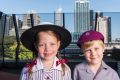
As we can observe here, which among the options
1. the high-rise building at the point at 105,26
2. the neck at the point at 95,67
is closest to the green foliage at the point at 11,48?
the high-rise building at the point at 105,26

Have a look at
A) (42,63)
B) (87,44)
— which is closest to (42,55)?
(42,63)

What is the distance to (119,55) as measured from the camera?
1677 cm

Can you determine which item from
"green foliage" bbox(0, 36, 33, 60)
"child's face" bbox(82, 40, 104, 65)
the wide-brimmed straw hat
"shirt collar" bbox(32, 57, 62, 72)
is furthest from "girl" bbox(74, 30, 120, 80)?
"green foliage" bbox(0, 36, 33, 60)

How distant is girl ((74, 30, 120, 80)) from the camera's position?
12.7 feet

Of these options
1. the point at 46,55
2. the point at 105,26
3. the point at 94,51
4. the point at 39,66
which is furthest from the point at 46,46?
the point at 105,26

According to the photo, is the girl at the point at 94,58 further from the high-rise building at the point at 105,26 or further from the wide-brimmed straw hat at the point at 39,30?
the high-rise building at the point at 105,26

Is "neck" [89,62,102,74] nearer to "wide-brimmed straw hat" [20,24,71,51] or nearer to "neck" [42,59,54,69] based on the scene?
"wide-brimmed straw hat" [20,24,71,51]

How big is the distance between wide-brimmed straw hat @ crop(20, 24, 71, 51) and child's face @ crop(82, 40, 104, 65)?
197 millimetres

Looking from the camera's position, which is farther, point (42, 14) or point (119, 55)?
point (119, 55)

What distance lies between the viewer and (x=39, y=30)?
143 inches

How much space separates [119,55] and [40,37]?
1334 centimetres

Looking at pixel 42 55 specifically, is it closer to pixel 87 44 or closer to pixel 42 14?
pixel 87 44

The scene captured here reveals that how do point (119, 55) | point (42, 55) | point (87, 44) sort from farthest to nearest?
1. point (119, 55)
2. point (87, 44)
3. point (42, 55)

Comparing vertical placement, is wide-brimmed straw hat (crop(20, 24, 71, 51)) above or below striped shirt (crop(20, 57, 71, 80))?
above
